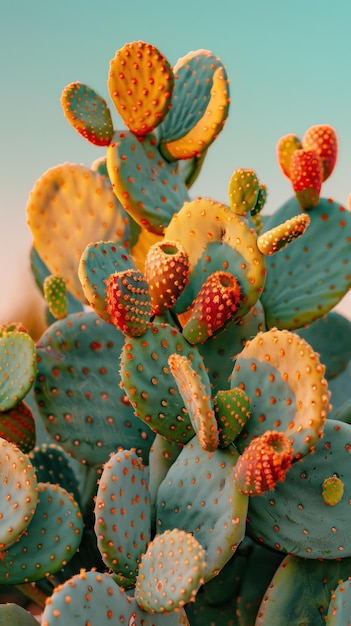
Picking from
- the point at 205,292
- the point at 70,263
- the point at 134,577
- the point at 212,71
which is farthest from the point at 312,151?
the point at 134,577

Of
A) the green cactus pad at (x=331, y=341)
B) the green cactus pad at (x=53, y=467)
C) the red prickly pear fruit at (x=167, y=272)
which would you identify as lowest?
the green cactus pad at (x=331, y=341)

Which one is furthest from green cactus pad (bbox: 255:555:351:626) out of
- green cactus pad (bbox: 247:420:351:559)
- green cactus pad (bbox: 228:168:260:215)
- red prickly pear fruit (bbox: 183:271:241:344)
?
green cactus pad (bbox: 228:168:260:215)

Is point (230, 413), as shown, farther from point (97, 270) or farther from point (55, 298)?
point (55, 298)

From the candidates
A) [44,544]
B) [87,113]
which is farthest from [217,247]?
[44,544]

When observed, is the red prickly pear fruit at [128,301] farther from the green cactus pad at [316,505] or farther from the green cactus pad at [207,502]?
the green cactus pad at [316,505]

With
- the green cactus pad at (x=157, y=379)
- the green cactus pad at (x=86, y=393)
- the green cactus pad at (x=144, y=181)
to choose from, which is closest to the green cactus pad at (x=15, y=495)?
the green cactus pad at (x=157, y=379)

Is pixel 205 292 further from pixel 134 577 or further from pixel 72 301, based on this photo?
pixel 72 301
